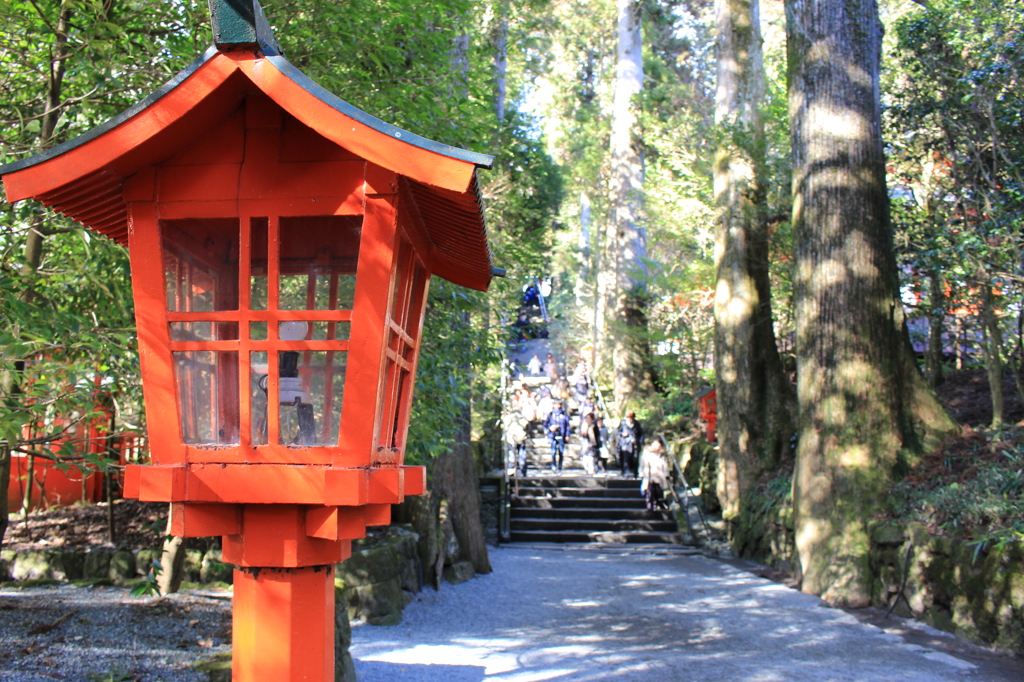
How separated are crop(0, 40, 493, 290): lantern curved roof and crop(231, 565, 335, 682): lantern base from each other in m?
1.59

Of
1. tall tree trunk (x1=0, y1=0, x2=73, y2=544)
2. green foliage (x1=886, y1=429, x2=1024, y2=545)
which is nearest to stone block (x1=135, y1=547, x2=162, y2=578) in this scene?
tall tree trunk (x1=0, y1=0, x2=73, y2=544)

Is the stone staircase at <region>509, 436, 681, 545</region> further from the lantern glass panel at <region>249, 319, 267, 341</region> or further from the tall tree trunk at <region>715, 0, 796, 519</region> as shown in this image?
the lantern glass panel at <region>249, 319, 267, 341</region>

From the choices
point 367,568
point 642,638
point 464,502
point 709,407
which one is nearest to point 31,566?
point 367,568

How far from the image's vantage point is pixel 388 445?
3.38m

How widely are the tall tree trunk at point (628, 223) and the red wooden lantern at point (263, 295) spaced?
20273 millimetres

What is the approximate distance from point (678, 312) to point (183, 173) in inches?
739

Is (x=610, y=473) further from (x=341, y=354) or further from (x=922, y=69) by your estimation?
(x=341, y=354)

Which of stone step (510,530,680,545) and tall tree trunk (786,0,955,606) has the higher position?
tall tree trunk (786,0,955,606)

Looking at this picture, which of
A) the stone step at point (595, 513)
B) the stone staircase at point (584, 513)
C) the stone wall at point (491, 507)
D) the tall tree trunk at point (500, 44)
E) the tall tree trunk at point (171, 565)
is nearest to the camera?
the tall tree trunk at point (171, 565)

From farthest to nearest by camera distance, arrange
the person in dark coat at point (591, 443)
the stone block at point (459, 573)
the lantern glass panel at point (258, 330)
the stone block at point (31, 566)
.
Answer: the person in dark coat at point (591, 443), the stone block at point (459, 573), the stone block at point (31, 566), the lantern glass panel at point (258, 330)

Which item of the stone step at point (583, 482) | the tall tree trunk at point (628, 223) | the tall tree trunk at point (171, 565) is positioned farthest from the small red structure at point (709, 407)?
the tall tree trunk at point (171, 565)

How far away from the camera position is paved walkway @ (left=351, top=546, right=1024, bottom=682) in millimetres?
6789

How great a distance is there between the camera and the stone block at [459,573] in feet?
36.6

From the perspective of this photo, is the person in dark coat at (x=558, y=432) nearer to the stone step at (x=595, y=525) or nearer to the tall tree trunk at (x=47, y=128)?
the stone step at (x=595, y=525)
